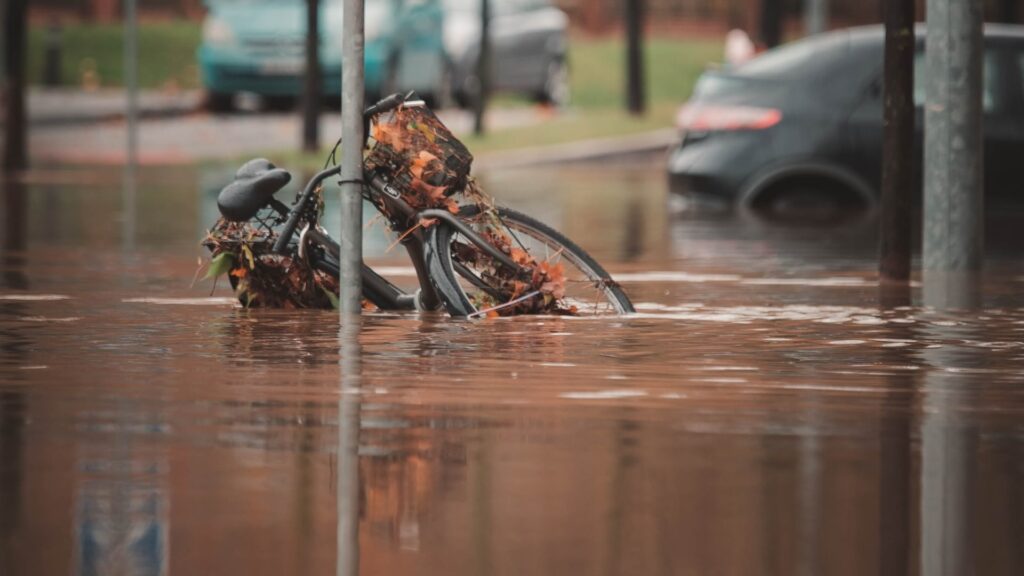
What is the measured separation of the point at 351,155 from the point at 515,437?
3.60 meters

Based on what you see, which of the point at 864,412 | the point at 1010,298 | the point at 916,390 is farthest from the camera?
the point at 1010,298

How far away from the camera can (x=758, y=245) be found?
1723 centimetres

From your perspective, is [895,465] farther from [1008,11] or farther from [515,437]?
[1008,11]

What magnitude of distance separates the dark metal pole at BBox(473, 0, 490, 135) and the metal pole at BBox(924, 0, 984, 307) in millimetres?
21617

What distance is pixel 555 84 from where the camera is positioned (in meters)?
41.6

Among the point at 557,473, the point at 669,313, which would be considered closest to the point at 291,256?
the point at 669,313

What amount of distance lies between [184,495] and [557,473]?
971mm

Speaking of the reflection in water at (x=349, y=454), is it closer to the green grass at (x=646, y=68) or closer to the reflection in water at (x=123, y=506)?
the reflection in water at (x=123, y=506)

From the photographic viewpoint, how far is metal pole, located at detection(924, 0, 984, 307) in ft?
43.8

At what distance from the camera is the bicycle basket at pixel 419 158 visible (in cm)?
1066

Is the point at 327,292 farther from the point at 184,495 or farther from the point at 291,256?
the point at 184,495

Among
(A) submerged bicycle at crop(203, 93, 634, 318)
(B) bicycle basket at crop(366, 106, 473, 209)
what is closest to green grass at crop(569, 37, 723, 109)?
(A) submerged bicycle at crop(203, 93, 634, 318)

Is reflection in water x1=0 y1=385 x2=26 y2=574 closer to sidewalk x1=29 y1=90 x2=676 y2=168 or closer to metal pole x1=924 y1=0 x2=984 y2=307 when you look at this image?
metal pole x1=924 y1=0 x2=984 y2=307

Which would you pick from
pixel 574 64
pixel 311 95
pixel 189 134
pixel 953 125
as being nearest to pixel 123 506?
pixel 953 125
